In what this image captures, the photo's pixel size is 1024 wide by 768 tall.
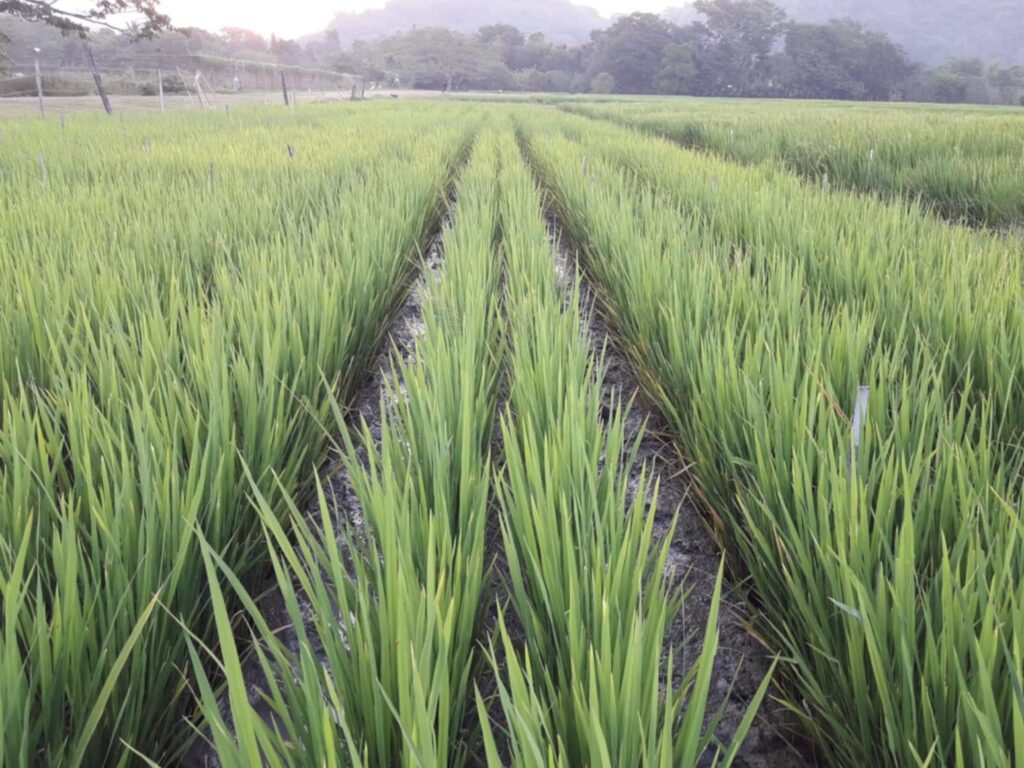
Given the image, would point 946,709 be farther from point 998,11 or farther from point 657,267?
point 998,11

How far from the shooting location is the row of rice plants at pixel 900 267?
3.91 ft

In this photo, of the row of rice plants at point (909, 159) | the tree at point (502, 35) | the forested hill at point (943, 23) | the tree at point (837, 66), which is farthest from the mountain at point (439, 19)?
the row of rice plants at point (909, 159)

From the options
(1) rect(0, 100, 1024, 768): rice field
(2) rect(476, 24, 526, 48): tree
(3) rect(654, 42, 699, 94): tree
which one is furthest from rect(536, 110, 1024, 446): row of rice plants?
(2) rect(476, 24, 526, 48): tree

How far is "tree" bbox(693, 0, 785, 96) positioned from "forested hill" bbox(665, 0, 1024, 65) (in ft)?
222

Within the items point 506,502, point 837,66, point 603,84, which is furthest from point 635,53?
point 506,502

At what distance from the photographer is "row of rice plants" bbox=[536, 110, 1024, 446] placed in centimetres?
119

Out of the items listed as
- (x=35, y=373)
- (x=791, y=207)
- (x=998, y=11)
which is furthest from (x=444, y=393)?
(x=998, y=11)

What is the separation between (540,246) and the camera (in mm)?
2127

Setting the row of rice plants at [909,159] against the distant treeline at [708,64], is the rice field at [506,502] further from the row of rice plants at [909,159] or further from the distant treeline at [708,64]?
the distant treeline at [708,64]

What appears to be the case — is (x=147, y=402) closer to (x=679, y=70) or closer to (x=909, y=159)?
(x=909, y=159)

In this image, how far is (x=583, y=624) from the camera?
61 cm

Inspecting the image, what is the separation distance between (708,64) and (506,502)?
52.9 meters

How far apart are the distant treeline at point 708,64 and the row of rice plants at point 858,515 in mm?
45345

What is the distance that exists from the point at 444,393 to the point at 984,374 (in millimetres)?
1042
